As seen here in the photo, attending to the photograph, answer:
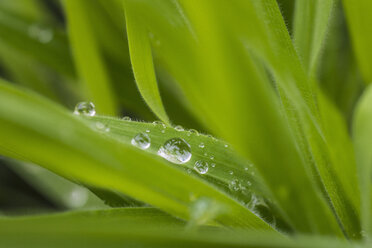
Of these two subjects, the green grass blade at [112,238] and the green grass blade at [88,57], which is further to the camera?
the green grass blade at [88,57]

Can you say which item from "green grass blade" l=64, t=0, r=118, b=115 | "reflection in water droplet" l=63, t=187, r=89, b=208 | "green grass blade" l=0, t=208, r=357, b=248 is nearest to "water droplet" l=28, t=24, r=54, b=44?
"green grass blade" l=64, t=0, r=118, b=115

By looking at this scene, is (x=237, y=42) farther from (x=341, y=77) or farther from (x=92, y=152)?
(x=341, y=77)

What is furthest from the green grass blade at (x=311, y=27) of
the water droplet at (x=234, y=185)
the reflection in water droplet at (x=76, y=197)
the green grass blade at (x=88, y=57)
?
the reflection in water droplet at (x=76, y=197)

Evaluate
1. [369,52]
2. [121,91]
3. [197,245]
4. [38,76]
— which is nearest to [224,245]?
[197,245]

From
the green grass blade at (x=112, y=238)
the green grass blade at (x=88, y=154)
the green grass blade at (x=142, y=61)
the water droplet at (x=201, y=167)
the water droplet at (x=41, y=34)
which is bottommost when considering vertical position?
the green grass blade at (x=112, y=238)

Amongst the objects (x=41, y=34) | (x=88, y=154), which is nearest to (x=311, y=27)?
(x=88, y=154)

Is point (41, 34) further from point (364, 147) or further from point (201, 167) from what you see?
point (364, 147)

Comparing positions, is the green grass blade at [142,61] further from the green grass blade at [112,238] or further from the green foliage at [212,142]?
the green grass blade at [112,238]
